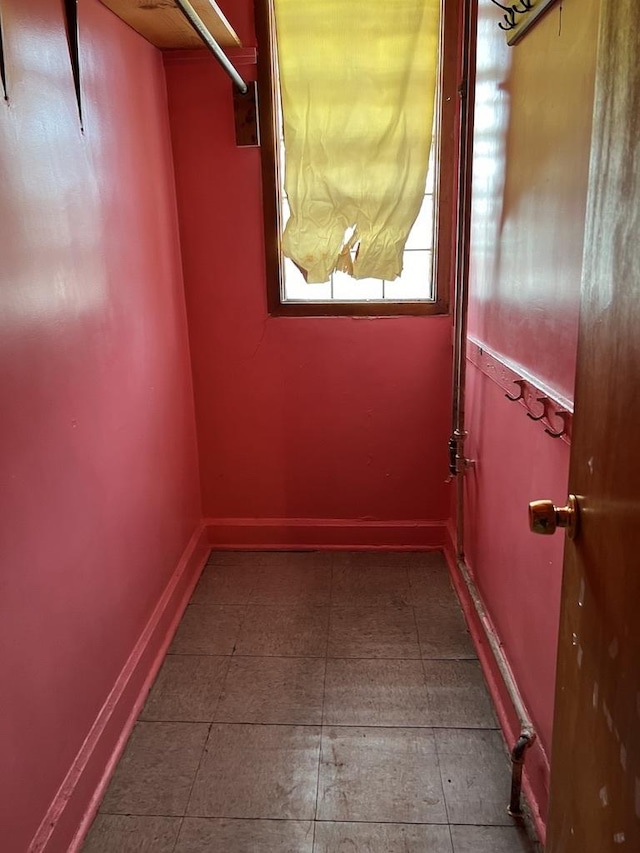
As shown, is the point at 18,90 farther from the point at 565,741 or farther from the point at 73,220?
the point at 565,741

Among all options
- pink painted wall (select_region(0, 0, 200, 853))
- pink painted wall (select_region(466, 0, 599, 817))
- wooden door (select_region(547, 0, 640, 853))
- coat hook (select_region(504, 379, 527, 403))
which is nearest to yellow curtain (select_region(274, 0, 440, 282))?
pink painted wall (select_region(466, 0, 599, 817))

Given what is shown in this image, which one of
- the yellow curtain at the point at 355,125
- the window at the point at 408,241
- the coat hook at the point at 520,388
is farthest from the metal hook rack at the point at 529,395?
the yellow curtain at the point at 355,125

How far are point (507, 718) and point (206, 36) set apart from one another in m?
2.06

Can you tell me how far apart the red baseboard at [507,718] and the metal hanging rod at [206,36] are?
6.33ft

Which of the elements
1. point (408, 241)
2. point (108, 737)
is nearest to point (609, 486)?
point (108, 737)

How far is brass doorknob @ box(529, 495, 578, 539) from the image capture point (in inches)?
34.9

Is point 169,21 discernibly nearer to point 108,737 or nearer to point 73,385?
point 73,385

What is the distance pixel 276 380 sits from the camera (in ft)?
8.56

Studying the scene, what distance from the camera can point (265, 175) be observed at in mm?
2377

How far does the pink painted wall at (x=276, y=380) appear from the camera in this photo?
2389 millimetres

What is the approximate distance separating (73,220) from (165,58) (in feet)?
3.75

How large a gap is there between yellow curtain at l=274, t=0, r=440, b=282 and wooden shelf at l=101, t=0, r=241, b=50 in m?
0.27

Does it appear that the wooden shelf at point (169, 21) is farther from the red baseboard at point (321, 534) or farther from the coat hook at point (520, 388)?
the red baseboard at point (321, 534)

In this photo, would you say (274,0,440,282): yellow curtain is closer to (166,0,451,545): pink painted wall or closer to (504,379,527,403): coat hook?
(166,0,451,545): pink painted wall
